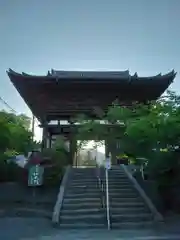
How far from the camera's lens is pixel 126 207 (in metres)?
12.6

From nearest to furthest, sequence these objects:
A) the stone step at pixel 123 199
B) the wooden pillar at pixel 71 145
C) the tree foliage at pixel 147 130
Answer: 1. the tree foliage at pixel 147 130
2. the stone step at pixel 123 199
3. the wooden pillar at pixel 71 145

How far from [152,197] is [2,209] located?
6273 mm

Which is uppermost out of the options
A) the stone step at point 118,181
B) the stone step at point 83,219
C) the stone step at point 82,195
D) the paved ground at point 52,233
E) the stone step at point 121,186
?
the stone step at point 118,181

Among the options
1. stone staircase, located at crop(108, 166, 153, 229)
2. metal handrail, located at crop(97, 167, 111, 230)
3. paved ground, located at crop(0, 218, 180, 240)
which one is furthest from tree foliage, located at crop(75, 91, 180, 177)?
paved ground, located at crop(0, 218, 180, 240)

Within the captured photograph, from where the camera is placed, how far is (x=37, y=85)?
19.0 metres

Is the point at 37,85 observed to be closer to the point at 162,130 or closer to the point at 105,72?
the point at 105,72

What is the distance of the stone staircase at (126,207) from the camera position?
443 inches

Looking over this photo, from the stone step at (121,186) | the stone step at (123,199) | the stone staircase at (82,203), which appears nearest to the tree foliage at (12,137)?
the stone staircase at (82,203)

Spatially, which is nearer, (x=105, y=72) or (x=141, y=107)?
(x=141, y=107)

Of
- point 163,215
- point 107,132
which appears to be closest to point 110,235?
point 163,215

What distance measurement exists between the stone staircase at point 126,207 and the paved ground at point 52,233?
962mm

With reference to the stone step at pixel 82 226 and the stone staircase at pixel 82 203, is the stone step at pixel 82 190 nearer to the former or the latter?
the stone staircase at pixel 82 203

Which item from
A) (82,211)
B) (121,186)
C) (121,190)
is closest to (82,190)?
(121,190)

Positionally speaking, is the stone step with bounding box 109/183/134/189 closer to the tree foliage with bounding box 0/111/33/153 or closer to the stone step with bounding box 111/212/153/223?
the stone step with bounding box 111/212/153/223
